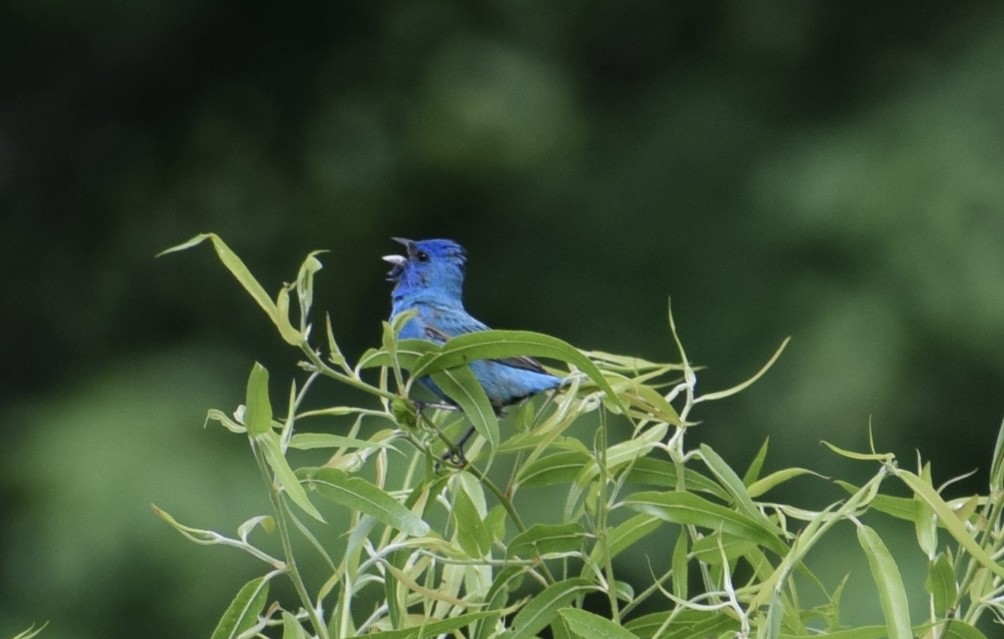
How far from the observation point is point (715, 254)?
6242 mm

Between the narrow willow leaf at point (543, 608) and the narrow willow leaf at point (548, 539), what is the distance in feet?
0.09

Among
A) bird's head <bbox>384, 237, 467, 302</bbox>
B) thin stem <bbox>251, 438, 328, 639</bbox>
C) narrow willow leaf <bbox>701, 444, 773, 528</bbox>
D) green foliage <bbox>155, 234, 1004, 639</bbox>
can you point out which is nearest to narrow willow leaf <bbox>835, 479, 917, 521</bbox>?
green foliage <bbox>155, 234, 1004, 639</bbox>

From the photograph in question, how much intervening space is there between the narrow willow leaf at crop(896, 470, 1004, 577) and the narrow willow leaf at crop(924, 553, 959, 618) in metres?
0.04

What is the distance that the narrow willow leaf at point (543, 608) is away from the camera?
1.29 metres

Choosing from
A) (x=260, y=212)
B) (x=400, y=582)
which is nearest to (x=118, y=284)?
(x=260, y=212)

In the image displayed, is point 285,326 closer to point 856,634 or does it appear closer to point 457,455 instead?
point 457,455

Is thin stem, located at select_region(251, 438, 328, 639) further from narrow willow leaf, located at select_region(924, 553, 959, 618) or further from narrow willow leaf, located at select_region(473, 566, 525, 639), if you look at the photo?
narrow willow leaf, located at select_region(924, 553, 959, 618)

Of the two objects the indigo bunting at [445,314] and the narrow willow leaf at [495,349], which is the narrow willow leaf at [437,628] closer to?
the narrow willow leaf at [495,349]

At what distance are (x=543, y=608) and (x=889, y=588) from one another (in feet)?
0.88

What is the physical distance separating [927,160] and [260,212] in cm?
268

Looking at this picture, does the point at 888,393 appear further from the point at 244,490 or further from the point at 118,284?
the point at 118,284

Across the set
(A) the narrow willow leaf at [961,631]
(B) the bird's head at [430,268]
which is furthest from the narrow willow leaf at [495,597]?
(B) the bird's head at [430,268]

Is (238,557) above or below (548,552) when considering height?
below

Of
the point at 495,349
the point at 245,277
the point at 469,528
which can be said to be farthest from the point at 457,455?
the point at 245,277
